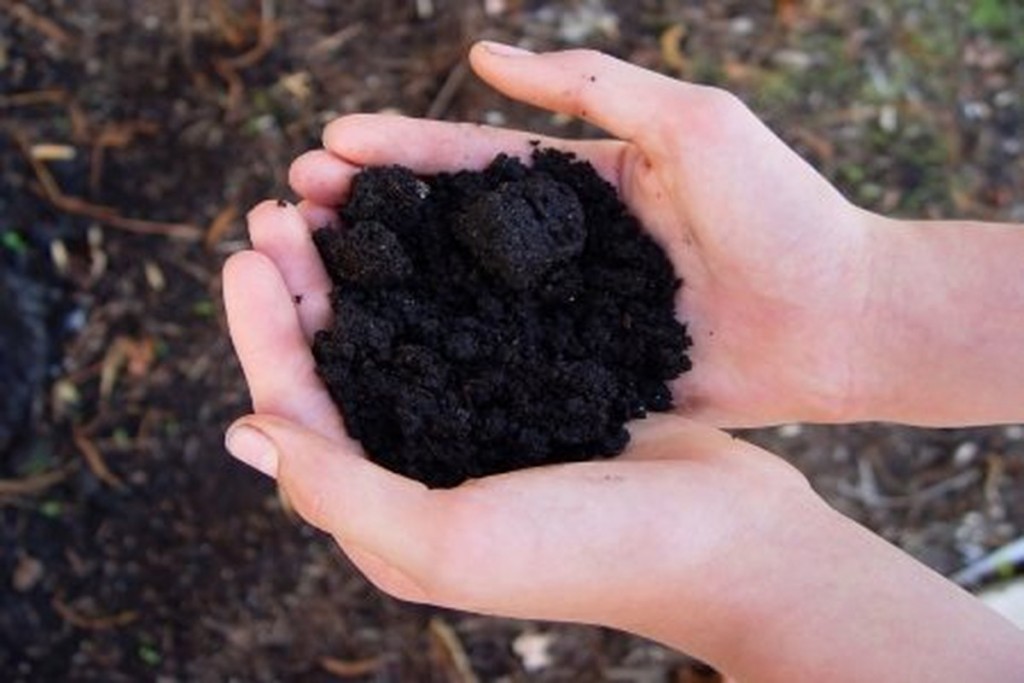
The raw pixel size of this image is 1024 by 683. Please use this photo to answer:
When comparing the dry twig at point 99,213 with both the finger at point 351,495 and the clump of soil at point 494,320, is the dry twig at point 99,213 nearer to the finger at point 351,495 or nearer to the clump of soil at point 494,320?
the clump of soil at point 494,320

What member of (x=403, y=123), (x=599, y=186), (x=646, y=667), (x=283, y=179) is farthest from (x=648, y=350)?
(x=283, y=179)

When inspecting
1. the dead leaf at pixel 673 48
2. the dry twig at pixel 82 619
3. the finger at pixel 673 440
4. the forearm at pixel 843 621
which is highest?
the dead leaf at pixel 673 48

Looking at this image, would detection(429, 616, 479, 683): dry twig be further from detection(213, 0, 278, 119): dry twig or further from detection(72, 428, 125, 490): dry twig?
detection(213, 0, 278, 119): dry twig

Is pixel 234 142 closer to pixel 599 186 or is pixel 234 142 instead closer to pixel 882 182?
pixel 599 186

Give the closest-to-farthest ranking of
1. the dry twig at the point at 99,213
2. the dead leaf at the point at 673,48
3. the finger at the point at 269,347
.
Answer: the finger at the point at 269,347 < the dry twig at the point at 99,213 < the dead leaf at the point at 673,48

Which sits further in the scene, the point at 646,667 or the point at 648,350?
the point at 646,667

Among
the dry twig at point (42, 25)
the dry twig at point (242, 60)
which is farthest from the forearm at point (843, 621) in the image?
the dry twig at point (42, 25)

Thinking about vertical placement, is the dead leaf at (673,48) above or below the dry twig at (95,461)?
above

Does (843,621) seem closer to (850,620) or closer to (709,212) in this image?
(850,620)
